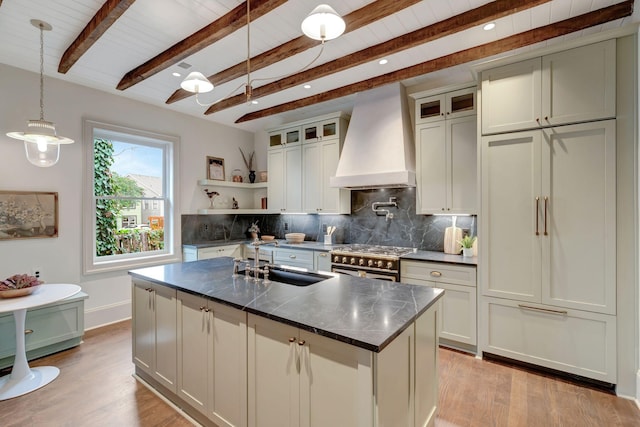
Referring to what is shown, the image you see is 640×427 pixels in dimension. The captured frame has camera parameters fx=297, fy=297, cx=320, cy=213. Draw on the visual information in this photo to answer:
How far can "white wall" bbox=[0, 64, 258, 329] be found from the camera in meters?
3.08

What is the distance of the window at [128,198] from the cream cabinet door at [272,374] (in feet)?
10.3

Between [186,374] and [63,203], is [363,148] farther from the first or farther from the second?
[63,203]

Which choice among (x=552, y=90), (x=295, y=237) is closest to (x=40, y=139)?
(x=295, y=237)

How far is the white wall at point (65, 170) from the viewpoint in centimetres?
308

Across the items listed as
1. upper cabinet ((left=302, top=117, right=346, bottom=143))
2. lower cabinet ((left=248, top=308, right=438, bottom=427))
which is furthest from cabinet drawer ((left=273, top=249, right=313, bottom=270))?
lower cabinet ((left=248, top=308, right=438, bottom=427))

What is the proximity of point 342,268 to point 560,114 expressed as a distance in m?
2.58

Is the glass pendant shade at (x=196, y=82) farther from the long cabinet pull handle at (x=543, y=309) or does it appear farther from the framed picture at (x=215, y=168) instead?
the long cabinet pull handle at (x=543, y=309)

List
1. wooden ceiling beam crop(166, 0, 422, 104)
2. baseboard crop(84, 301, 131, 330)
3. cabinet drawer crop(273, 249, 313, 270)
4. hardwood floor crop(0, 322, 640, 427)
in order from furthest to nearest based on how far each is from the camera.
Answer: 1. cabinet drawer crop(273, 249, 313, 270)
2. baseboard crop(84, 301, 131, 330)
3. wooden ceiling beam crop(166, 0, 422, 104)
4. hardwood floor crop(0, 322, 640, 427)

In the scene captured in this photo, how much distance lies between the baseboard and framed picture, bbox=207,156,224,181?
7.32ft

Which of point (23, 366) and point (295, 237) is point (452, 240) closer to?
point (295, 237)

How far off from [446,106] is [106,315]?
15.7ft

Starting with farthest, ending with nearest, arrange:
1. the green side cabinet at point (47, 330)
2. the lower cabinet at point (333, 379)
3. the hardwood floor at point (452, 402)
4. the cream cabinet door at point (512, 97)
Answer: the green side cabinet at point (47, 330), the cream cabinet door at point (512, 97), the hardwood floor at point (452, 402), the lower cabinet at point (333, 379)

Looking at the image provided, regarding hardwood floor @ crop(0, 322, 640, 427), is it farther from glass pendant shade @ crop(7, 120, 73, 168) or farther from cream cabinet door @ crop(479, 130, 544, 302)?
glass pendant shade @ crop(7, 120, 73, 168)

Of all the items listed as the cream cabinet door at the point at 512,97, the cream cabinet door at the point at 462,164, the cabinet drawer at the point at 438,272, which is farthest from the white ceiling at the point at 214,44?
the cabinet drawer at the point at 438,272
